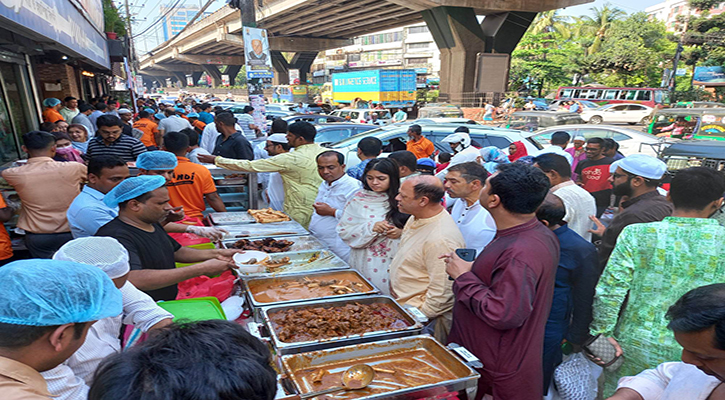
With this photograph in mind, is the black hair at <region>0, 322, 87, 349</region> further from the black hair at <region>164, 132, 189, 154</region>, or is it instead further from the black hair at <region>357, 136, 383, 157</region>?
the black hair at <region>357, 136, 383, 157</region>

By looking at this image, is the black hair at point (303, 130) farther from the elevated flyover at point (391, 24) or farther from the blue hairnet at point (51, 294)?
the elevated flyover at point (391, 24)

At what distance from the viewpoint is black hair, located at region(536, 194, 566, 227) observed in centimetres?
239

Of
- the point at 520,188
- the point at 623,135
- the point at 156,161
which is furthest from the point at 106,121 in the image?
the point at 623,135

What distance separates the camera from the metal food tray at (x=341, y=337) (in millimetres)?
2035

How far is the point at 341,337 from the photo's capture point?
83.3 inches

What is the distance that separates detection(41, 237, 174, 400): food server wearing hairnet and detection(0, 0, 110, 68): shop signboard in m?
2.66

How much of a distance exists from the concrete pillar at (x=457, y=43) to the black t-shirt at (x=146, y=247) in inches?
868

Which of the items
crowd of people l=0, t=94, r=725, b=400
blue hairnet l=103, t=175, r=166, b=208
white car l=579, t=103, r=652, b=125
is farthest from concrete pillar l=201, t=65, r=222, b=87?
blue hairnet l=103, t=175, r=166, b=208

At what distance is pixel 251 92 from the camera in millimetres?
9328

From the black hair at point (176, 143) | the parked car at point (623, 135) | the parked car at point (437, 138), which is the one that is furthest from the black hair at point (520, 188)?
the parked car at point (623, 135)

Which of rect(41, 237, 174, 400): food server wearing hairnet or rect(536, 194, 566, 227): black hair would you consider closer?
rect(41, 237, 174, 400): food server wearing hairnet

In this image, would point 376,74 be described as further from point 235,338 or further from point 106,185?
point 235,338

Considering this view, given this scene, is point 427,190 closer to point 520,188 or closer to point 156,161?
point 520,188

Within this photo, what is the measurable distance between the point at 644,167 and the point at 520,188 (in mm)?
2077
